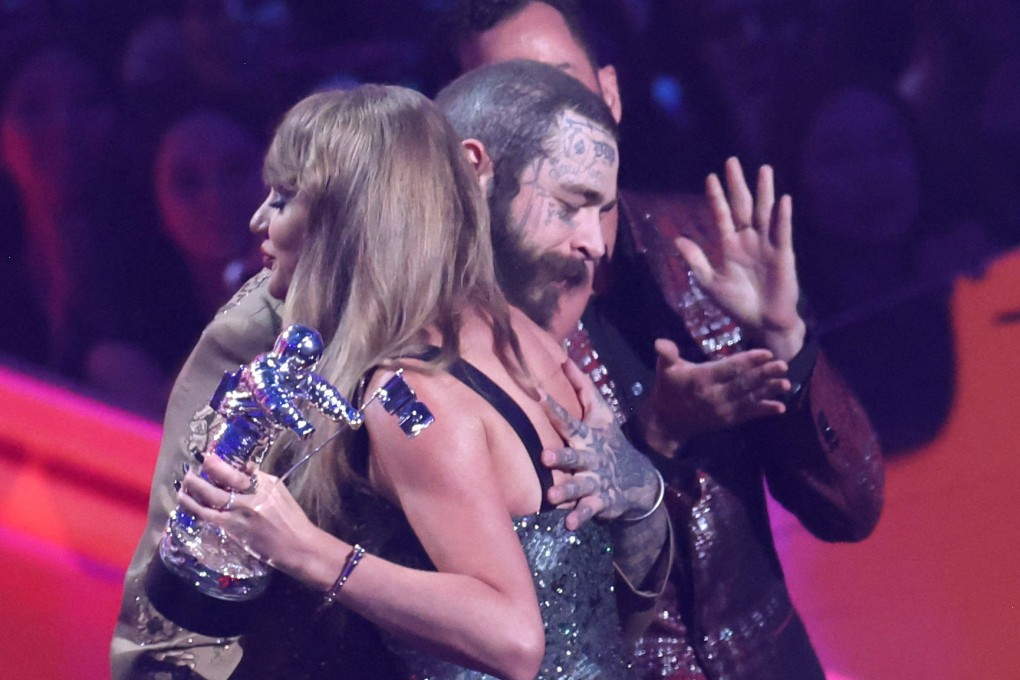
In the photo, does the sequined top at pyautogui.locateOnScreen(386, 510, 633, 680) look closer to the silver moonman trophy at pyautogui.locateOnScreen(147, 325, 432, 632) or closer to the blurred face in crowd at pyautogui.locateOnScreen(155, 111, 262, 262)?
the silver moonman trophy at pyautogui.locateOnScreen(147, 325, 432, 632)

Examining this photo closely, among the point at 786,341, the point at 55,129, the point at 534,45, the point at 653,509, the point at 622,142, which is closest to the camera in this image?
the point at 653,509

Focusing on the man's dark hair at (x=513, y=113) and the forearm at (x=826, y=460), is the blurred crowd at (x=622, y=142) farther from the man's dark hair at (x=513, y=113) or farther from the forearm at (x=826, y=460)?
the forearm at (x=826, y=460)

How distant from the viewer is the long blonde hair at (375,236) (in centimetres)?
117

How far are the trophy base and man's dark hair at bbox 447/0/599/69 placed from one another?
3.65ft

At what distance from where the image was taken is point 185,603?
1.24m

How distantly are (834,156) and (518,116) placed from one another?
1432 mm

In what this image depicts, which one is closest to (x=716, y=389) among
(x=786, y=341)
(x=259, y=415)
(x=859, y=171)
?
(x=786, y=341)

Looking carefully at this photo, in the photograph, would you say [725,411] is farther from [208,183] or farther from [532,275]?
[208,183]

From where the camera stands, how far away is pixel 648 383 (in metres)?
1.71

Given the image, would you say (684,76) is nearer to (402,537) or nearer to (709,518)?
(709,518)

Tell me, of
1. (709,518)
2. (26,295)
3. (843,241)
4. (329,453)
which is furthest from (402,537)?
(843,241)

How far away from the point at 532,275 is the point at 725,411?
306 mm

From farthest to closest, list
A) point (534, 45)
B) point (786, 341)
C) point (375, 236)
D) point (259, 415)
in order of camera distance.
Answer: point (534, 45)
point (786, 341)
point (375, 236)
point (259, 415)

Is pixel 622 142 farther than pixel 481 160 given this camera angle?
Yes
